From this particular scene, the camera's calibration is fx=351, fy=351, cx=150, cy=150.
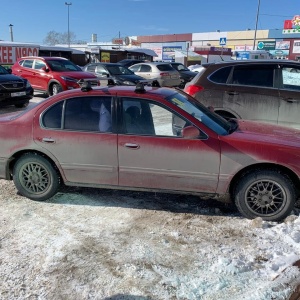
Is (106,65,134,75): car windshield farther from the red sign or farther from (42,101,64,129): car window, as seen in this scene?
the red sign

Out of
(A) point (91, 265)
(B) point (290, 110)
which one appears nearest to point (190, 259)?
(A) point (91, 265)

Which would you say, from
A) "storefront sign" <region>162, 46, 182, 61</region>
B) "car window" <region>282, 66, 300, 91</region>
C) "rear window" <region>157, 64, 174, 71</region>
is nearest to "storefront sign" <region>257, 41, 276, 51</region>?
"storefront sign" <region>162, 46, 182, 61</region>

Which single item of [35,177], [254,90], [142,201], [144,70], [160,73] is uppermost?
[254,90]

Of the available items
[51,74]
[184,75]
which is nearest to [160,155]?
[51,74]

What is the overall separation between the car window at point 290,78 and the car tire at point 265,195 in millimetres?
3450

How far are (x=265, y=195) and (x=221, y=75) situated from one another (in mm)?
3650

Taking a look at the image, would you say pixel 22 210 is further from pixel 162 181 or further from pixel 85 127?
pixel 162 181

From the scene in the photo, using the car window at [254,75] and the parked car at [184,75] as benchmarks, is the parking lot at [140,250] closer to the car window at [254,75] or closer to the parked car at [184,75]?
the car window at [254,75]

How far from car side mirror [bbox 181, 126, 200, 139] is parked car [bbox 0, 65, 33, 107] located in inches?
336

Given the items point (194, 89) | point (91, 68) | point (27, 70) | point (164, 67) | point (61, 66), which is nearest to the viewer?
point (194, 89)

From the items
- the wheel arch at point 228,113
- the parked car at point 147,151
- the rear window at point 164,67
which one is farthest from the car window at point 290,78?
the rear window at point 164,67

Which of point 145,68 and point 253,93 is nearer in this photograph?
point 253,93

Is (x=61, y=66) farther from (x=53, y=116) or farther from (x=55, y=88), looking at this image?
(x=53, y=116)

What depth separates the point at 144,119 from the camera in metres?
4.25
